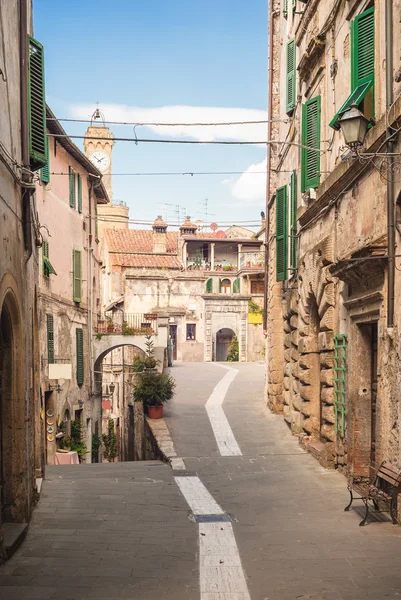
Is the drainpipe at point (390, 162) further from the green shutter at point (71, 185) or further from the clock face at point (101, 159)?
the clock face at point (101, 159)

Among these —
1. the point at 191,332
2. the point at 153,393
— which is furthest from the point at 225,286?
the point at 153,393

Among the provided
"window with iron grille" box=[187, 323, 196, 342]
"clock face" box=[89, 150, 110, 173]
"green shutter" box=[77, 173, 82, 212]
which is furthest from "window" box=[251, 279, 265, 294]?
"clock face" box=[89, 150, 110, 173]

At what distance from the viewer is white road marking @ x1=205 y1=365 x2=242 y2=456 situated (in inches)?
601

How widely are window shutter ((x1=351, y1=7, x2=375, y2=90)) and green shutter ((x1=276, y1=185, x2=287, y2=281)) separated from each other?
7.05 metres

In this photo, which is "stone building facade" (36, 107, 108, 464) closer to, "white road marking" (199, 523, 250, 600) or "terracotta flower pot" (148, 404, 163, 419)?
"terracotta flower pot" (148, 404, 163, 419)

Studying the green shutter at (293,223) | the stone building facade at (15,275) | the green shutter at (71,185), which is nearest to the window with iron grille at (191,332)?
the green shutter at (71,185)

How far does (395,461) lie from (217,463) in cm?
572

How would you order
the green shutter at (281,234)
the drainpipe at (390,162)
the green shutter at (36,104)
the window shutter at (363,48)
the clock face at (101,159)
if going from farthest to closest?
the clock face at (101,159) → the green shutter at (281,234) → the green shutter at (36,104) → the window shutter at (363,48) → the drainpipe at (390,162)

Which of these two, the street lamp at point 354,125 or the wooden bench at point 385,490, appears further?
the street lamp at point 354,125

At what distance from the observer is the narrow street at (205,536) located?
20.7ft

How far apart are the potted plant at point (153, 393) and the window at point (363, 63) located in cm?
1057

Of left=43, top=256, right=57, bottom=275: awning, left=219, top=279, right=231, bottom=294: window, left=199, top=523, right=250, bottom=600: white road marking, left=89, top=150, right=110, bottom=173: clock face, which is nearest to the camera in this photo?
left=199, top=523, right=250, bottom=600: white road marking

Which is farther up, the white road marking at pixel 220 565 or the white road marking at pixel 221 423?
the white road marking at pixel 220 565

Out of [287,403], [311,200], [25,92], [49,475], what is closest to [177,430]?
[287,403]
